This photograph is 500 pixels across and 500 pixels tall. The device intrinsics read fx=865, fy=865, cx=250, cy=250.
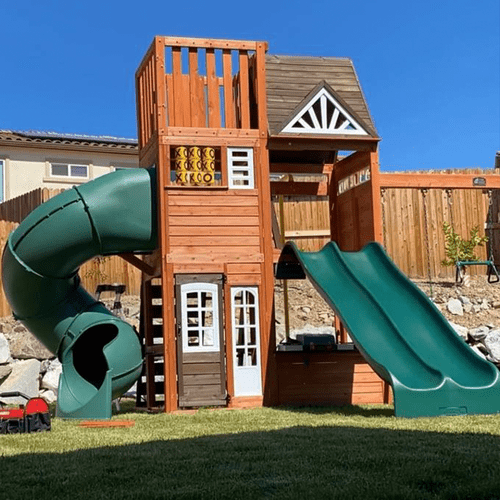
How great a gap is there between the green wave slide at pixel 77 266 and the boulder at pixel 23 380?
4086 millimetres

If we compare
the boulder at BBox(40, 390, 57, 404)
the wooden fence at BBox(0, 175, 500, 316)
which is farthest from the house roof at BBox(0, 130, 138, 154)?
the boulder at BBox(40, 390, 57, 404)

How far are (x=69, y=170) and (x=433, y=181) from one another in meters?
17.9

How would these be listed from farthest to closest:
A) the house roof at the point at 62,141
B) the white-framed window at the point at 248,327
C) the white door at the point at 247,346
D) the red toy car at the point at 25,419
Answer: the house roof at the point at 62,141 < the white-framed window at the point at 248,327 < the white door at the point at 247,346 < the red toy car at the point at 25,419

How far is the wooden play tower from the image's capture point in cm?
1248

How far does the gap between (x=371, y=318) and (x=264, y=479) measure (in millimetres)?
5729

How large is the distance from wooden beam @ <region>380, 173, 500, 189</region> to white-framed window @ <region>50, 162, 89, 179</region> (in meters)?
17.6

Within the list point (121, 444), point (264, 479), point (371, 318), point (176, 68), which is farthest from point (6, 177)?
point (264, 479)

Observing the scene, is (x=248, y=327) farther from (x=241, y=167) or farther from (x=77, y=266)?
(x=77, y=266)

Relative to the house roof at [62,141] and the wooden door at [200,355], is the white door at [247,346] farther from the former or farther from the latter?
the house roof at [62,141]

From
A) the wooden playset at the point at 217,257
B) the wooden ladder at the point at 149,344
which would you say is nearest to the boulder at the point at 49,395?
the wooden ladder at the point at 149,344

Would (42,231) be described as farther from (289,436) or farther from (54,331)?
(289,436)

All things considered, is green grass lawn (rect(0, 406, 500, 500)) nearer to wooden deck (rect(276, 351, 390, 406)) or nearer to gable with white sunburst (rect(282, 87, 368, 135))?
wooden deck (rect(276, 351, 390, 406))

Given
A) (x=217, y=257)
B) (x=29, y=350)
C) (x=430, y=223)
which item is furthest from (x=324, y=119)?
(x=430, y=223)

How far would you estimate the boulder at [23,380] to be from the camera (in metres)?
16.3
